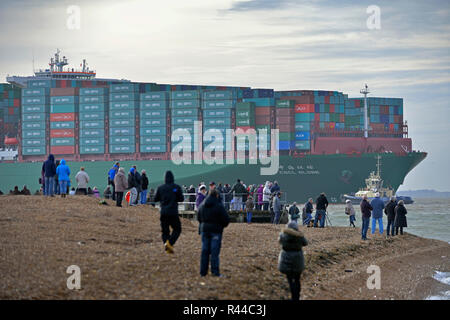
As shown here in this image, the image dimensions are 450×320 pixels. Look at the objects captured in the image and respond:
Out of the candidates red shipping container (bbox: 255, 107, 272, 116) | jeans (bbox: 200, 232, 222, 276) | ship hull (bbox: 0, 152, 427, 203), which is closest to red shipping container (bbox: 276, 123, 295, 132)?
red shipping container (bbox: 255, 107, 272, 116)

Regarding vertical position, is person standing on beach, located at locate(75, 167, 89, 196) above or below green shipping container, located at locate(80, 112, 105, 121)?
below

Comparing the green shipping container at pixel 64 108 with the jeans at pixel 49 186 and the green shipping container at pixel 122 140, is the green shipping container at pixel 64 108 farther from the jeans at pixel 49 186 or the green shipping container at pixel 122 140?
the jeans at pixel 49 186

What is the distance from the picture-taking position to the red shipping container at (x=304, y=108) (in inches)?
3282

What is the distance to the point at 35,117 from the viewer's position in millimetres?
89688

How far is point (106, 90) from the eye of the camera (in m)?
88.2

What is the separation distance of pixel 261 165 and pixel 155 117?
44.7 feet

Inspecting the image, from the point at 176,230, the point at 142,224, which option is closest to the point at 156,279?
the point at 176,230

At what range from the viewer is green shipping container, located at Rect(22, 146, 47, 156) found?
293 ft

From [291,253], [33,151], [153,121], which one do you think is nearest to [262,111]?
[153,121]

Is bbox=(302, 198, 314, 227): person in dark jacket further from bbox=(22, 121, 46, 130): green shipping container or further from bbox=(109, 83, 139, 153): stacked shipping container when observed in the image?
bbox=(22, 121, 46, 130): green shipping container

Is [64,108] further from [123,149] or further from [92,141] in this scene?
[123,149]

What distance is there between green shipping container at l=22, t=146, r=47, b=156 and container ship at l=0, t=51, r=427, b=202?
110mm

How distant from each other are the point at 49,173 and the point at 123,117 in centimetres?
6041

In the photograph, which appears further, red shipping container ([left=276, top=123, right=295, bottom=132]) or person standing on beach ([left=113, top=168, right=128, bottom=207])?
red shipping container ([left=276, top=123, right=295, bottom=132])
